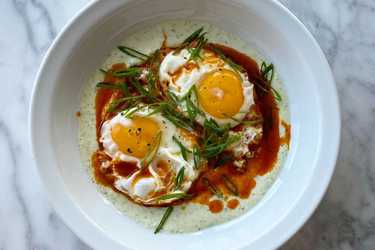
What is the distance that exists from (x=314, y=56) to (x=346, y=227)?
2.06 ft

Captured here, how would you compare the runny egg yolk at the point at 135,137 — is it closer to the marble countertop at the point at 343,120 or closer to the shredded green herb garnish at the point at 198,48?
the shredded green herb garnish at the point at 198,48

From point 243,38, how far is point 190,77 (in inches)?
9.3

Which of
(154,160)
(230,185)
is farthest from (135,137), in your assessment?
(230,185)

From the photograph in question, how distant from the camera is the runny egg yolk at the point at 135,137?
1.79 m

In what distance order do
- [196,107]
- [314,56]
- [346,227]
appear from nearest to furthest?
[314,56]
[196,107]
[346,227]

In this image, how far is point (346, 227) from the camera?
1.91 meters

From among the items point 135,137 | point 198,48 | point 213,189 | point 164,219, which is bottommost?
point 164,219

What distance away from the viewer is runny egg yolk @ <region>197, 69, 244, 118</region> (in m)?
1.77

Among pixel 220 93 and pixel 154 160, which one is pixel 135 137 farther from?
pixel 220 93

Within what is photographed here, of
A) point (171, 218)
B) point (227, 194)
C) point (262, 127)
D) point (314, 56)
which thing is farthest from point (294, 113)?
point (171, 218)

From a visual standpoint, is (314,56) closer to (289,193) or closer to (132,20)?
(289,193)

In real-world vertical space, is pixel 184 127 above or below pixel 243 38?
below

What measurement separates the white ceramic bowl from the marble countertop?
187 mm

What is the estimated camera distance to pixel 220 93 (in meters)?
1.77
